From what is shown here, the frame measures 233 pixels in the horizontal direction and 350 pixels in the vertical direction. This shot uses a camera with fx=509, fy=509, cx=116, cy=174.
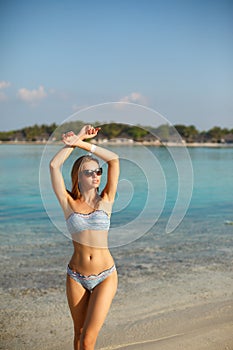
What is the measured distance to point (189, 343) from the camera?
120 inches

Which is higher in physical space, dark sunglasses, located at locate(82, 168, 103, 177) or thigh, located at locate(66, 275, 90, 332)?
dark sunglasses, located at locate(82, 168, 103, 177)

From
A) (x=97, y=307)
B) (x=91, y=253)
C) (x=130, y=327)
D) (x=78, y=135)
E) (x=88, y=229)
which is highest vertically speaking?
(x=78, y=135)

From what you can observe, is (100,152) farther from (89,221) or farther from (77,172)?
(89,221)

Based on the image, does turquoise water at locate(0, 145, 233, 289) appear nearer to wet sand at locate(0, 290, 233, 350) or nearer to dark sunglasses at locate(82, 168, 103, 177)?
dark sunglasses at locate(82, 168, 103, 177)

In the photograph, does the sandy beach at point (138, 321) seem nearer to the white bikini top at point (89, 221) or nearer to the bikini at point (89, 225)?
the bikini at point (89, 225)

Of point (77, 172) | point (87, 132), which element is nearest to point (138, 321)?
point (77, 172)

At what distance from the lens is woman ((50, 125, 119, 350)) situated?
7.03 feet

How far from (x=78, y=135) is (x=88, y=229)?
0.40 m

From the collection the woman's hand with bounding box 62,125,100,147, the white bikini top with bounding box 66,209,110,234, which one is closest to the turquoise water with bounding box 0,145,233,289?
the white bikini top with bounding box 66,209,110,234

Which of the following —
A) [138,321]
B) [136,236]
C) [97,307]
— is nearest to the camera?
[97,307]

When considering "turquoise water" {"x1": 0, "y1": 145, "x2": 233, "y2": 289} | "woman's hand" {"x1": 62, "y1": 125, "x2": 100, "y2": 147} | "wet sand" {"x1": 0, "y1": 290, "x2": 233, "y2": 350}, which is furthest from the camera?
"wet sand" {"x1": 0, "y1": 290, "x2": 233, "y2": 350}

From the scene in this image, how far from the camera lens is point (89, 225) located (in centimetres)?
216

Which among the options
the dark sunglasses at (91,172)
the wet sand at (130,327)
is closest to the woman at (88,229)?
the dark sunglasses at (91,172)

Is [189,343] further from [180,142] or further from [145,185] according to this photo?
[180,142]
